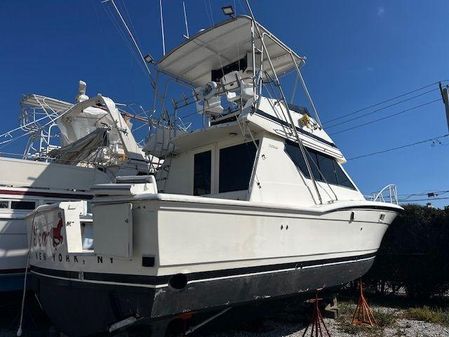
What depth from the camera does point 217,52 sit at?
291 inches

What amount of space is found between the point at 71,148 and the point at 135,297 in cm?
536

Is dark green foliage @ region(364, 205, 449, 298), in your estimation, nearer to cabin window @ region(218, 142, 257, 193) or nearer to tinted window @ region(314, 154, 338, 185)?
tinted window @ region(314, 154, 338, 185)

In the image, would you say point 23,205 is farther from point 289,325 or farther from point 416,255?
point 416,255

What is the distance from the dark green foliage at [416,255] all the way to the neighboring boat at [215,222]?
8.06ft

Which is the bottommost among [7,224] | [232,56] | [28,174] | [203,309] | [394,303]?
[394,303]

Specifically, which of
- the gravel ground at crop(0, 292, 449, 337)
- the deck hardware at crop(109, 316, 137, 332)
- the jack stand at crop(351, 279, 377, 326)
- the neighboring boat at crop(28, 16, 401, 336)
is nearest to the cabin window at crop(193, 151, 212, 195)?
the neighboring boat at crop(28, 16, 401, 336)

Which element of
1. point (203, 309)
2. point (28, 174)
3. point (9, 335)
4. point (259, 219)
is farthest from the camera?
point (28, 174)

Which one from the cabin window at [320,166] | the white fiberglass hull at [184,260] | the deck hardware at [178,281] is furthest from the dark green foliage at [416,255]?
the deck hardware at [178,281]

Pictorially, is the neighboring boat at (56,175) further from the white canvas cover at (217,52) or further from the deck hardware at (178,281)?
the deck hardware at (178,281)

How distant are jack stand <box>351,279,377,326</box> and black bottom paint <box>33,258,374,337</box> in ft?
6.78

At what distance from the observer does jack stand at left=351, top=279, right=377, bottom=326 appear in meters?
6.98

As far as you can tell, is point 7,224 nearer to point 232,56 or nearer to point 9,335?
point 9,335

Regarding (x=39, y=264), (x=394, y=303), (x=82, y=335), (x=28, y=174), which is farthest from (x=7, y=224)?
(x=394, y=303)

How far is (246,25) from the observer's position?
643 cm
